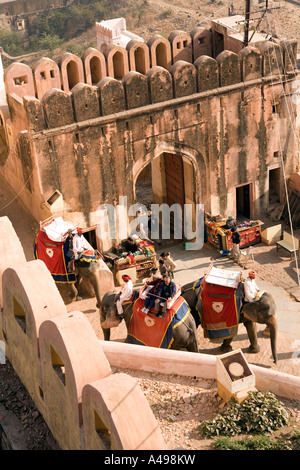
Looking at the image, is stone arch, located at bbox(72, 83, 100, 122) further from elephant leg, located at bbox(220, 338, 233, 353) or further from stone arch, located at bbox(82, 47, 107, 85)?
elephant leg, located at bbox(220, 338, 233, 353)

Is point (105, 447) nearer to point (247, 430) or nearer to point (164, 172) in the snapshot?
point (247, 430)

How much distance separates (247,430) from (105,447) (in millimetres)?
3216

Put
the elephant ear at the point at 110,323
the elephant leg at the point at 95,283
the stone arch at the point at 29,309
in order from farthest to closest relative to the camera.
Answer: the elephant leg at the point at 95,283, the elephant ear at the point at 110,323, the stone arch at the point at 29,309

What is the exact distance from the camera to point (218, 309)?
15945 mm

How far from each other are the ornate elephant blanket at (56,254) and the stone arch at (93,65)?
4.58 meters

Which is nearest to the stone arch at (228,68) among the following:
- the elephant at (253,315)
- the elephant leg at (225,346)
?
the elephant at (253,315)

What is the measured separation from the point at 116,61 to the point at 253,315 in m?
8.31

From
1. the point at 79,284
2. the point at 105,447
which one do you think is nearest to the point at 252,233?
the point at 79,284

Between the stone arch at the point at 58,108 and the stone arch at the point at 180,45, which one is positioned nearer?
the stone arch at the point at 58,108

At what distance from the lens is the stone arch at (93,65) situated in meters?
20.1

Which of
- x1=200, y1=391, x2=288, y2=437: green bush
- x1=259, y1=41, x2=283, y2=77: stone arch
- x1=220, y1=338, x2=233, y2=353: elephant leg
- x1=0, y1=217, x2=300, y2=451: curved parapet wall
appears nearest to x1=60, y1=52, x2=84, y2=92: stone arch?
x1=259, y1=41, x2=283, y2=77: stone arch

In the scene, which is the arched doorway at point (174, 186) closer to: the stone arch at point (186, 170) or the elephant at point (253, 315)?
the stone arch at point (186, 170)

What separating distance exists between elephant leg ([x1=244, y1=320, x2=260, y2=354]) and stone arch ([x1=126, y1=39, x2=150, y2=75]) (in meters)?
7.63

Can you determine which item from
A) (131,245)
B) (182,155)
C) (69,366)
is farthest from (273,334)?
(182,155)
